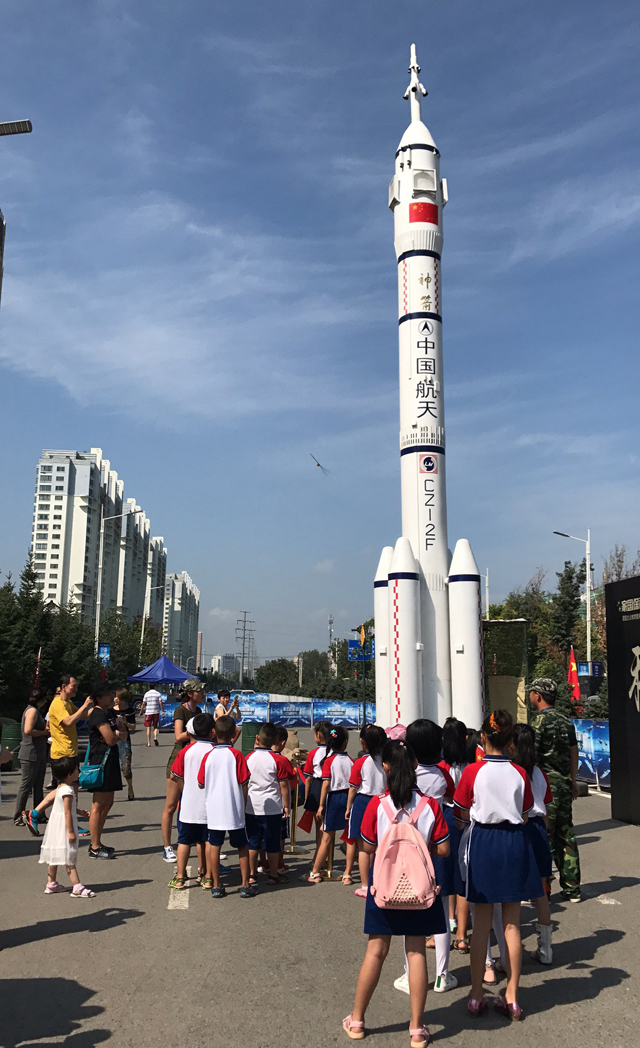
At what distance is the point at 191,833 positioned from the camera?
25.2 feet

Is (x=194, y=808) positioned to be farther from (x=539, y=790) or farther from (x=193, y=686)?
(x=539, y=790)

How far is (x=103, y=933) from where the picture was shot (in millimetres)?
6258

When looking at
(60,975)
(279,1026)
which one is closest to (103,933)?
(60,975)

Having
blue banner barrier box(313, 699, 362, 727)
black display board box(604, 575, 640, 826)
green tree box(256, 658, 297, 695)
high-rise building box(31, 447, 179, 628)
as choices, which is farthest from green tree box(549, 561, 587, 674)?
high-rise building box(31, 447, 179, 628)

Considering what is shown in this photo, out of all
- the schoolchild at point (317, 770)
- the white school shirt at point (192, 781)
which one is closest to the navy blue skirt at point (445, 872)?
the white school shirt at point (192, 781)

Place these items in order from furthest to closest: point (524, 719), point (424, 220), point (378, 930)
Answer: point (524, 719) < point (424, 220) < point (378, 930)

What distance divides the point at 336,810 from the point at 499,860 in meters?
3.54

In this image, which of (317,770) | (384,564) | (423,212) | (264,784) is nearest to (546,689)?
(317,770)

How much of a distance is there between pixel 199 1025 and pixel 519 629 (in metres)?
19.1

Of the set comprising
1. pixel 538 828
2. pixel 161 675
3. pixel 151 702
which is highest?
pixel 161 675

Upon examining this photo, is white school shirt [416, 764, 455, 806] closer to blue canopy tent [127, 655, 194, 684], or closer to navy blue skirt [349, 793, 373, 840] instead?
navy blue skirt [349, 793, 373, 840]

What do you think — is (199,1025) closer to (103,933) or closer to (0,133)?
(103,933)

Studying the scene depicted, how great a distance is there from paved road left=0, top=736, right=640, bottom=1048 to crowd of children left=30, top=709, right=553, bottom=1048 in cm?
23

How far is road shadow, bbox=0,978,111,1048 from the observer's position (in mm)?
4361
